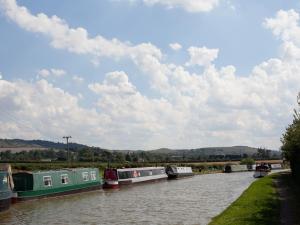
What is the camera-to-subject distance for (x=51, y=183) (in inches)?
1556

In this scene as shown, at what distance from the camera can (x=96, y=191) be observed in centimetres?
4669

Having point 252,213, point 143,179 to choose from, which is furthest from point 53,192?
point 143,179

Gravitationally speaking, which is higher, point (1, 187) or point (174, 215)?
point (1, 187)

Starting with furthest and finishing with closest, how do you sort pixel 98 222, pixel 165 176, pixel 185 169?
1. pixel 185 169
2. pixel 165 176
3. pixel 98 222

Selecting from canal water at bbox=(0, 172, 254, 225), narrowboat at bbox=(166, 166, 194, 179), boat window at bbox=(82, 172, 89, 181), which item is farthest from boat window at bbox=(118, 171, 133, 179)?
narrowboat at bbox=(166, 166, 194, 179)

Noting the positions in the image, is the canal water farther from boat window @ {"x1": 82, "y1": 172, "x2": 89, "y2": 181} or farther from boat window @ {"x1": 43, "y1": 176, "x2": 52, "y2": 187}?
boat window @ {"x1": 82, "y1": 172, "x2": 89, "y2": 181}

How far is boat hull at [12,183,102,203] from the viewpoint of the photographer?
34.8m

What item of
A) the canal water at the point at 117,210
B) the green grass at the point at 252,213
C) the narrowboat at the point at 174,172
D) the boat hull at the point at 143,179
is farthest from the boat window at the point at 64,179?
the narrowboat at the point at 174,172

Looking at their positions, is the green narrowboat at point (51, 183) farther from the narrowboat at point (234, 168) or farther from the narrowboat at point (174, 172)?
the narrowboat at point (234, 168)

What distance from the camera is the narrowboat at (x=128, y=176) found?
51.1m

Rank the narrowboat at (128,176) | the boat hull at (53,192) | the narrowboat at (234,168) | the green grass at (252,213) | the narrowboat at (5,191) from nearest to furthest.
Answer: the green grass at (252,213)
the narrowboat at (5,191)
the boat hull at (53,192)
the narrowboat at (128,176)
the narrowboat at (234,168)

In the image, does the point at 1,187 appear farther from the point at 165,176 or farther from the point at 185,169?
the point at 185,169

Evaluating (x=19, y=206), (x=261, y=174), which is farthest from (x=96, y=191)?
(x=261, y=174)

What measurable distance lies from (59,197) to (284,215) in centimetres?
2184
